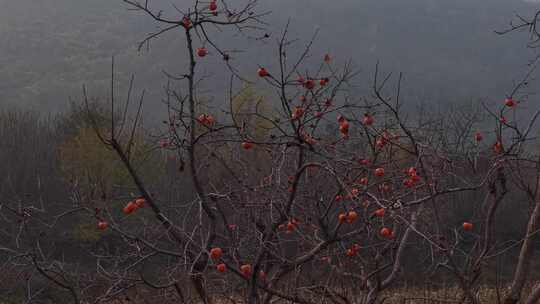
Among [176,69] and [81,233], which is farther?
[176,69]

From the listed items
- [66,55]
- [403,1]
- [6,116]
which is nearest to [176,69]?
[66,55]

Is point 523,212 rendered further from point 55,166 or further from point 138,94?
point 138,94

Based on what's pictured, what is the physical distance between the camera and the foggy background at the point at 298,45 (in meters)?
48.2

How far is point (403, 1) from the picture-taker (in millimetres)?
84062

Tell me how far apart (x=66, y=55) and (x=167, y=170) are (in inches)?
1639

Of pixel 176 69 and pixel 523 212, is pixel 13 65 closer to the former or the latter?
pixel 176 69

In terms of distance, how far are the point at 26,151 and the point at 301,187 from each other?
17925mm

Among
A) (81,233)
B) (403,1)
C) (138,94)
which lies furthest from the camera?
(403,1)

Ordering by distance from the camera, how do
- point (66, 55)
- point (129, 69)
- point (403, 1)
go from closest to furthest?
point (129, 69) < point (66, 55) < point (403, 1)

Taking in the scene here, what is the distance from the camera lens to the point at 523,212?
21266 millimetres

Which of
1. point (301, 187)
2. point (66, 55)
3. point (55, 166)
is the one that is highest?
point (301, 187)

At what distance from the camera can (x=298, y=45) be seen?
41469 mm

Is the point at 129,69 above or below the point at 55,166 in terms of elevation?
below

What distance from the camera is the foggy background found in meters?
48.2
